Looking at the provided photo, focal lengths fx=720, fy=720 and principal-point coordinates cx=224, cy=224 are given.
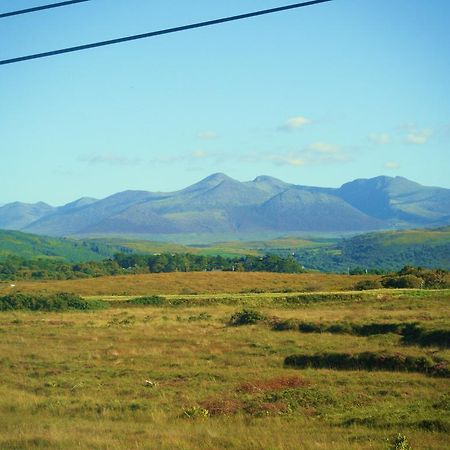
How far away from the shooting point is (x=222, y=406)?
19.3 meters

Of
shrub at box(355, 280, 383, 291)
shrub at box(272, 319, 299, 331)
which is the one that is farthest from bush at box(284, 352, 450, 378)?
shrub at box(355, 280, 383, 291)

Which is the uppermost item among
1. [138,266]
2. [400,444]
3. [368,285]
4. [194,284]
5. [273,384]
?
[400,444]

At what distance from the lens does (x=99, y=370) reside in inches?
1021

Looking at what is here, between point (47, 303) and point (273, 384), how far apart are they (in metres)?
37.0

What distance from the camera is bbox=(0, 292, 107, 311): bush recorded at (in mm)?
55000

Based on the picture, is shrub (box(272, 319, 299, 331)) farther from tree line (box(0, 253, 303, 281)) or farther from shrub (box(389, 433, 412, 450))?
tree line (box(0, 253, 303, 281))

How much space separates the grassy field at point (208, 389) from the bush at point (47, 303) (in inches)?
483

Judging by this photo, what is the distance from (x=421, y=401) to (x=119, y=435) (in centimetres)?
790

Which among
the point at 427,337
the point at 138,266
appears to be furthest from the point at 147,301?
the point at 138,266

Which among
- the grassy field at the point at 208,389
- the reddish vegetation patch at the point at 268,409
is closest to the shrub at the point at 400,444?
the grassy field at the point at 208,389

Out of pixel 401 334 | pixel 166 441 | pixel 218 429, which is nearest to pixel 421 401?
pixel 218 429

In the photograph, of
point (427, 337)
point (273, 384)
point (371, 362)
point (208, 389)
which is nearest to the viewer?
point (273, 384)

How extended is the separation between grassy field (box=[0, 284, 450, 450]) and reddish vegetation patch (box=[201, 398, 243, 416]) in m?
0.03

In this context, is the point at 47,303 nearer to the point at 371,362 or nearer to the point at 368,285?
the point at 368,285
